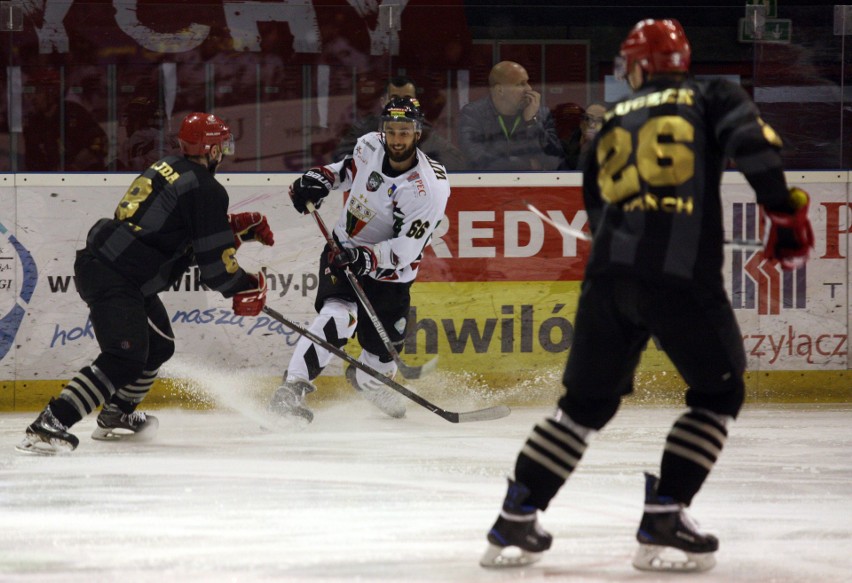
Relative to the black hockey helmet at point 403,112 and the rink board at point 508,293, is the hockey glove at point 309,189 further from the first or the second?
the rink board at point 508,293

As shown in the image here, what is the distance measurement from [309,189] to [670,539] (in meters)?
2.45

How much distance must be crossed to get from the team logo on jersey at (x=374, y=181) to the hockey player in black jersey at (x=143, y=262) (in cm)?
72

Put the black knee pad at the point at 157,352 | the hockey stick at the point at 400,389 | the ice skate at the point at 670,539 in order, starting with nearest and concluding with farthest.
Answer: the ice skate at the point at 670,539, the black knee pad at the point at 157,352, the hockey stick at the point at 400,389

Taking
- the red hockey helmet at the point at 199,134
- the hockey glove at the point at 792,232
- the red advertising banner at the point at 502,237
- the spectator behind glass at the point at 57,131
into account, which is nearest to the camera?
the hockey glove at the point at 792,232

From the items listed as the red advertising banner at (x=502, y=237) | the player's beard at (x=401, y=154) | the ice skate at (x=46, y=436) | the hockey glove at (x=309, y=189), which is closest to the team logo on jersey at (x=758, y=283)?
the red advertising banner at (x=502, y=237)

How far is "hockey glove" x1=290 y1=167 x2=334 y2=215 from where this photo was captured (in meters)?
4.57

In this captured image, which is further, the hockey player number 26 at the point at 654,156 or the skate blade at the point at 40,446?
the skate blade at the point at 40,446

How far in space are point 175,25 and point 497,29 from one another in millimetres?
1265

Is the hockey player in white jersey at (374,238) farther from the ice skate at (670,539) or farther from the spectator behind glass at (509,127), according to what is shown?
the ice skate at (670,539)

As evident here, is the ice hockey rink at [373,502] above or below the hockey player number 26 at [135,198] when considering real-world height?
below

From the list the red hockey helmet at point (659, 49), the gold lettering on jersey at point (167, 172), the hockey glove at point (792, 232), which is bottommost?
the gold lettering on jersey at point (167, 172)

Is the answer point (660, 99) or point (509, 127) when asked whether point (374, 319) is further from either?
point (660, 99)

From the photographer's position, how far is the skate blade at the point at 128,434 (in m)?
4.21

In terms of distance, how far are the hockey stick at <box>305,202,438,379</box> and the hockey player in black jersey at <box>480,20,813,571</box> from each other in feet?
7.01
